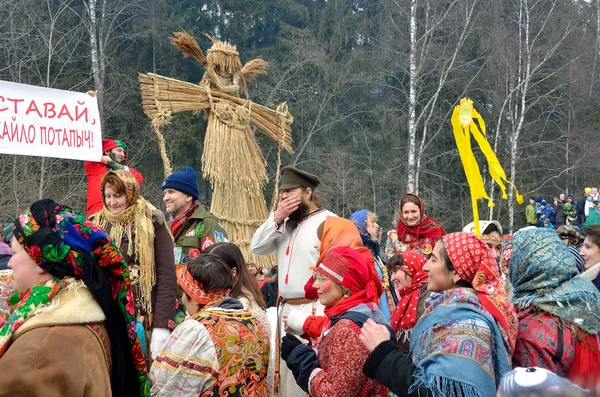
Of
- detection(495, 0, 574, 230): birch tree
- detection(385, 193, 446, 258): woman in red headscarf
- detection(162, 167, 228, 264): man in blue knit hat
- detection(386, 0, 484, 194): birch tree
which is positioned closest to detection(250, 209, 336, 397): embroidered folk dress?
detection(162, 167, 228, 264): man in blue knit hat

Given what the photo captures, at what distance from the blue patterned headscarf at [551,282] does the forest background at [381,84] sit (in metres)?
17.9

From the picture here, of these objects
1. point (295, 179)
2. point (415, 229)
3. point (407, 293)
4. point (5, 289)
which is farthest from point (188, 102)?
point (5, 289)

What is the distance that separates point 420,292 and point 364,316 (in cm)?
128

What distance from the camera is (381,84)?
25.8 m

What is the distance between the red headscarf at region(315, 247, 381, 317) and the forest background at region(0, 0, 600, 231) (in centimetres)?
1779

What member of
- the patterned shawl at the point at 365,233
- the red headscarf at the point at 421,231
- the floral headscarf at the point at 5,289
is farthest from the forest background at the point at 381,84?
the floral headscarf at the point at 5,289

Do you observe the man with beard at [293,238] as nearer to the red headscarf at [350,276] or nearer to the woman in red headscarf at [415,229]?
the red headscarf at [350,276]

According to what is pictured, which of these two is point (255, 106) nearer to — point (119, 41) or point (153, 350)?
point (153, 350)

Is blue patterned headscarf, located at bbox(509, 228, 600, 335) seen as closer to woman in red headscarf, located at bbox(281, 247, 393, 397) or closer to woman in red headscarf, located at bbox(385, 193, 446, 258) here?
woman in red headscarf, located at bbox(281, 247, 393, 397)

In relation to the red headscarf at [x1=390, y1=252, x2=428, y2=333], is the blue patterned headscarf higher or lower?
higher

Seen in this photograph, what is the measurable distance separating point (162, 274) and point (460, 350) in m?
2.26

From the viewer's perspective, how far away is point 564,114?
91.2 ft

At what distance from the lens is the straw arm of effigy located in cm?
626

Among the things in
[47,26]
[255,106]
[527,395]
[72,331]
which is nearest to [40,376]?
[72,331]
